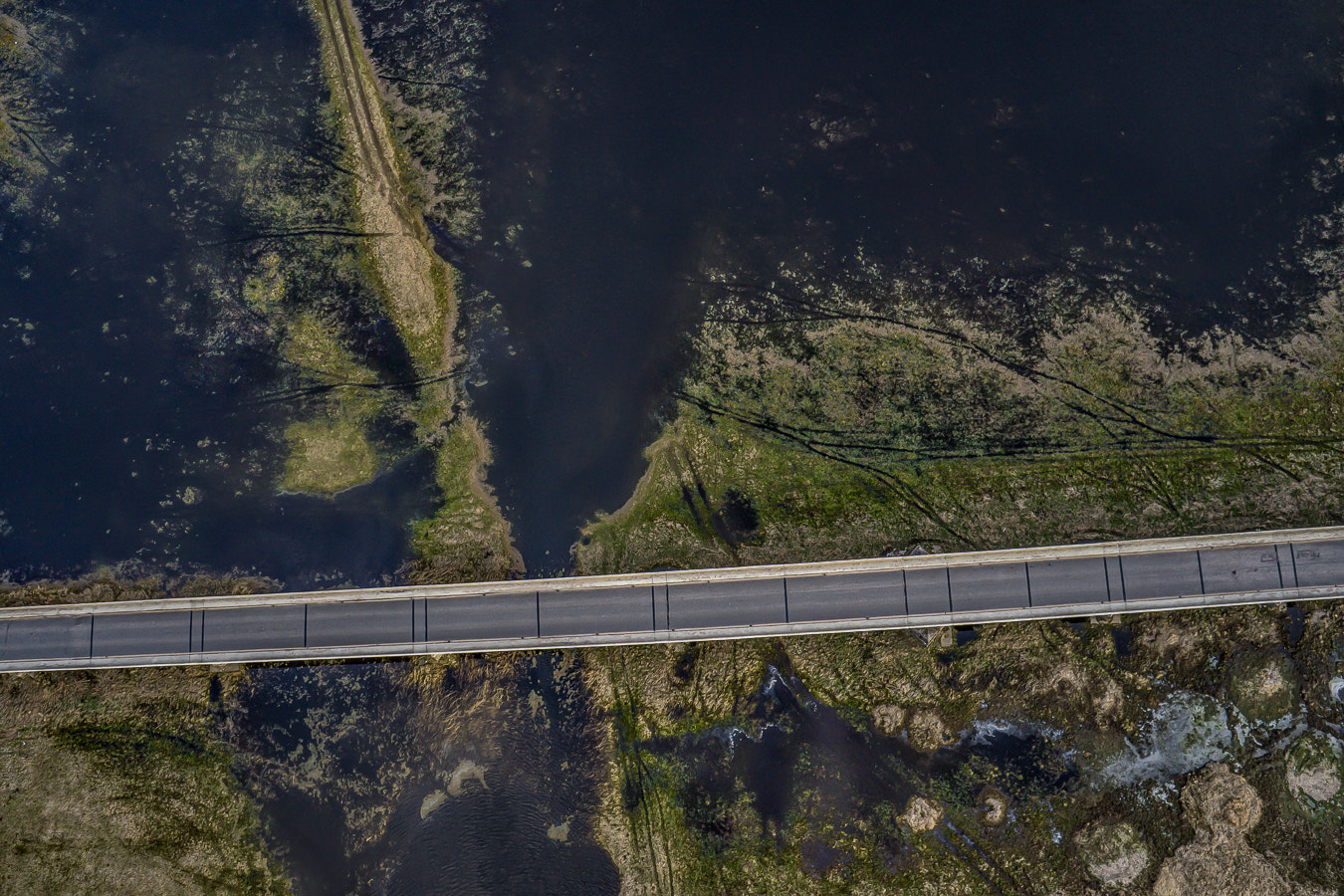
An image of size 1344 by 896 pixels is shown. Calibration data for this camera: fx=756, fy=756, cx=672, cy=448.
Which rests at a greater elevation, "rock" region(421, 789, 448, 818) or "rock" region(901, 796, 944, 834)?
"rock" region(421, 789, 448, 818)

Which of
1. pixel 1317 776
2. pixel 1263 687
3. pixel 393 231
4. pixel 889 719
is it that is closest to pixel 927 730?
pixel 889 719

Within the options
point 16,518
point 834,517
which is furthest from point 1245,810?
point 16,518

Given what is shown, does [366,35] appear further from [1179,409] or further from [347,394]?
[1179,409]

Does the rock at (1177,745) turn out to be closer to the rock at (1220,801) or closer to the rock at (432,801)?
the rock at (1220,801)

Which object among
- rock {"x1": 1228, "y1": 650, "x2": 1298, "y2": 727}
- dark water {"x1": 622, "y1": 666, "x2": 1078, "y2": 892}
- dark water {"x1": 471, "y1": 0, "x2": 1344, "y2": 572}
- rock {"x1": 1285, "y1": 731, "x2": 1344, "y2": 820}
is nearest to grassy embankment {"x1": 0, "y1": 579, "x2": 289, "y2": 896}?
dark water {"x1": 471, "y1": 0, "x2": 1344, "y2": 572}

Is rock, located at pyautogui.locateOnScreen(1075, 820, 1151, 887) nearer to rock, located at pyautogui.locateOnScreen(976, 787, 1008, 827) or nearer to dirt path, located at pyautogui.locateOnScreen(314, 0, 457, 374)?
rock, located at pyautogui.locateOnScreen(976, 787, 1008, 827)

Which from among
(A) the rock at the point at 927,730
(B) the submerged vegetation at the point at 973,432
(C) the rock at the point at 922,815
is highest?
(B) the submerged vegetation at the point at 973,432

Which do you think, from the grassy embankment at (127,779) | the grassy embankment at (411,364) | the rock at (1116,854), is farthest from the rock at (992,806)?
the grassy embankment at (127,779)
